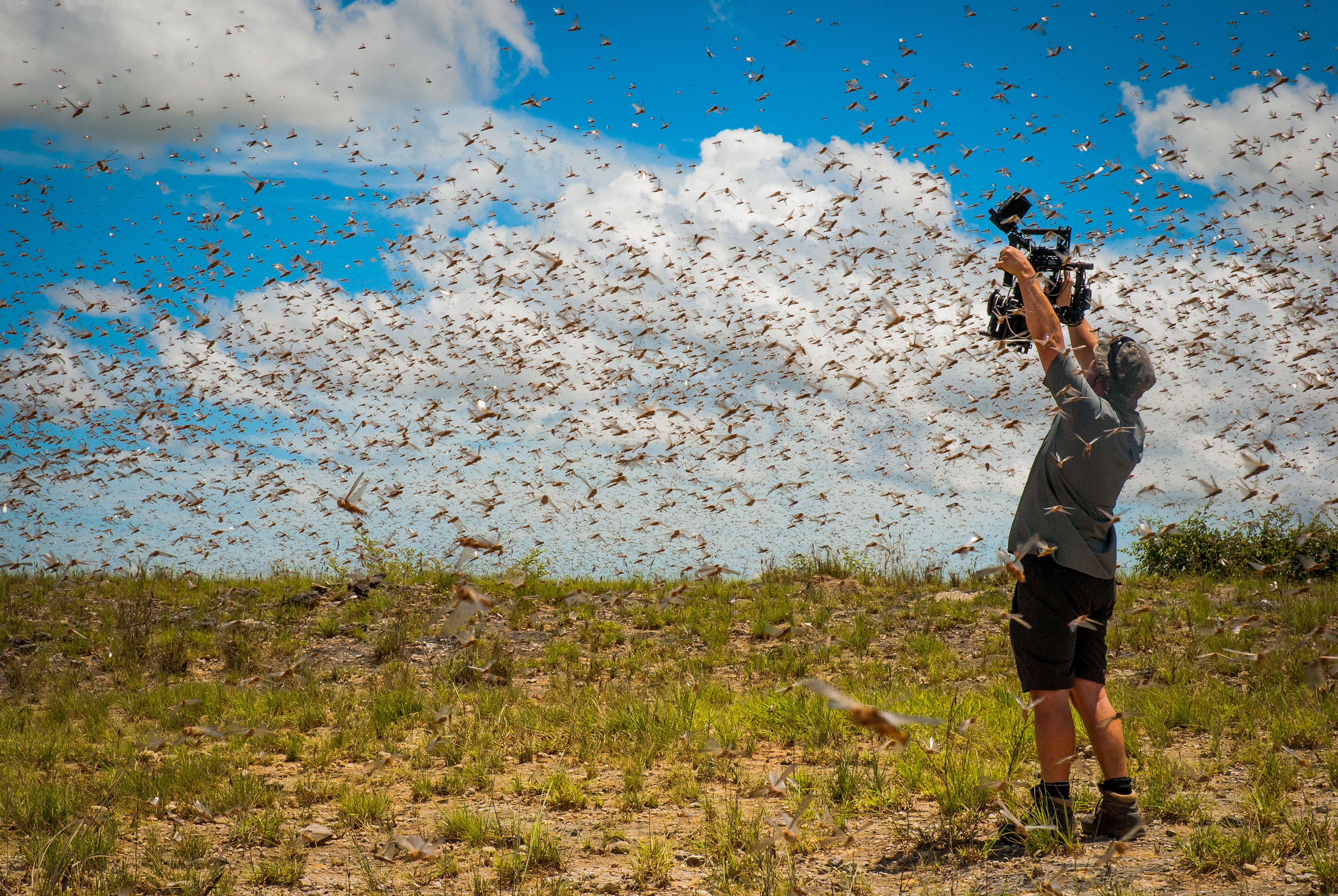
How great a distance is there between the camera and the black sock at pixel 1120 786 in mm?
3859

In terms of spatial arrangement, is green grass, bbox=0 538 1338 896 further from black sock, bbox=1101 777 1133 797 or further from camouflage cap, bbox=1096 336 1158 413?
camouflage cap, bbox=1096 336 1158 413

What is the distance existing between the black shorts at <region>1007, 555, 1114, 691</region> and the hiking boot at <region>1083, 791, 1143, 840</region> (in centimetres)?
60

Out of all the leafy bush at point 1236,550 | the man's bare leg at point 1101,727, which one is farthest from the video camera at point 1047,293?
the leafy bush at point 1236,550

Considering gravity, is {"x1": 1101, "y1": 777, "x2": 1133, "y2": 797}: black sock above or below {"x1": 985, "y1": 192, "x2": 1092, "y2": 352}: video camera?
below

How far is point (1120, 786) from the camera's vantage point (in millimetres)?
3861

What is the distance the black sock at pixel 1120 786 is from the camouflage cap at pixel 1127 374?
5.97ft

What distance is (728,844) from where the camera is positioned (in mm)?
3906

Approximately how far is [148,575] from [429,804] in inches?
469

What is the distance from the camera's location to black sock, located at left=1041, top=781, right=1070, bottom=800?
386 centimetres

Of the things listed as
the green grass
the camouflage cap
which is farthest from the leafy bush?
the camouflage cap

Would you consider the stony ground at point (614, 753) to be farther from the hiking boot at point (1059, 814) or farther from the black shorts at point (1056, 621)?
the black shorts at point (1056, 621)

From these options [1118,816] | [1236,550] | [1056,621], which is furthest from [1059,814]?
[1236,550]

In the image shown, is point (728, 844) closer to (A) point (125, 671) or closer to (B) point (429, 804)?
(B) point (429, 804)

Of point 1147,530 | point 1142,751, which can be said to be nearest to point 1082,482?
point 1147,530
